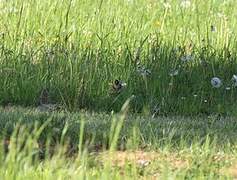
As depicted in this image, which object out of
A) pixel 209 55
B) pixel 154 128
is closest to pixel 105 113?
pixel 154 128


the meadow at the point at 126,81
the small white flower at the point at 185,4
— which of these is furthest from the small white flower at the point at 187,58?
the small white flower at the point at 185,4

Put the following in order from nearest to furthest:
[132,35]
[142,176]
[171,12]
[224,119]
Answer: [142,176], [224,119], [132,35], [171,12]

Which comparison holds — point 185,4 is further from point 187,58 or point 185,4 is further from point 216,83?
point 216,83

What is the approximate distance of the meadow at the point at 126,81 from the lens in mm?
3650

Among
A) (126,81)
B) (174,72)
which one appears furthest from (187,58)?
(126,81)

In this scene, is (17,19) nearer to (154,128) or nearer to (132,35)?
(132,35)

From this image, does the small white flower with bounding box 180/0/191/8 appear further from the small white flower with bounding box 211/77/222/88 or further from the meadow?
the small white flower with bounding box 211/77/222/88

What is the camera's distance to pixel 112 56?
581 cm

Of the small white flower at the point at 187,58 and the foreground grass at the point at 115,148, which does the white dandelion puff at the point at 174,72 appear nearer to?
the small white flower at the point at 187,58

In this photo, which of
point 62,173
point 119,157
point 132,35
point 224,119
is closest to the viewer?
point 62,173

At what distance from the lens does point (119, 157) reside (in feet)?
11.6

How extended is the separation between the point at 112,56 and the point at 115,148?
2.28 meters

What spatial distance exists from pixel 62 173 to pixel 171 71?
3.02 m

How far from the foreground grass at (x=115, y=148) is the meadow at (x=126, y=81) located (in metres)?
0.01
